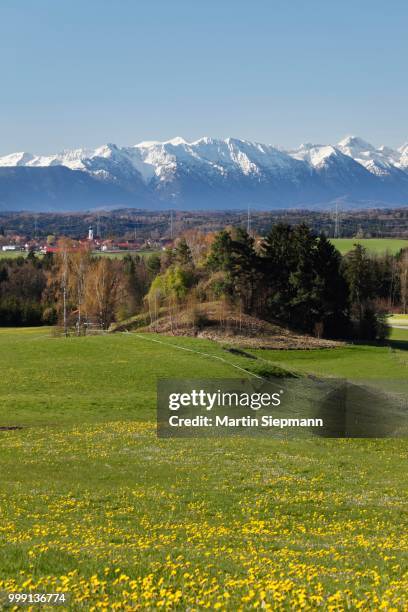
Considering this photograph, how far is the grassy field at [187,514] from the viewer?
489 inches

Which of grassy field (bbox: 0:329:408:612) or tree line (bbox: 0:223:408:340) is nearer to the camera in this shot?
grassy field (bbox: 0:329:408:612)

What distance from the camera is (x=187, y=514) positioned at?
67.8 feet

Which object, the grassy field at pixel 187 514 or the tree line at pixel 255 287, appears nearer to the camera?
the grassy field at pixel 187 514

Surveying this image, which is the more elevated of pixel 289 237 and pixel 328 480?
pixel 289 237

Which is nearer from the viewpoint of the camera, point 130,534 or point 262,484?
point 130,534

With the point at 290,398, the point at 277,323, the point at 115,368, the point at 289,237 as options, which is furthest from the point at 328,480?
the point at 289,237

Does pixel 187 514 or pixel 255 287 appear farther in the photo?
pixel 255 287

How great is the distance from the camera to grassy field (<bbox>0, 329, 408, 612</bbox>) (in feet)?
40.8

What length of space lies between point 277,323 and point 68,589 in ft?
287

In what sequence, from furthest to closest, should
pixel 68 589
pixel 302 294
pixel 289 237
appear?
pixel 289 237, pixel 302 294, pixel 68 589

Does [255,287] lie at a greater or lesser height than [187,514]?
greater

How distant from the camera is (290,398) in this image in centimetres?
4891

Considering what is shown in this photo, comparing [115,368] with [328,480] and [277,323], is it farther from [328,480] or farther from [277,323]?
[277,323]

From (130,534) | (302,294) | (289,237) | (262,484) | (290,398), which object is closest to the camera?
(130,534)
